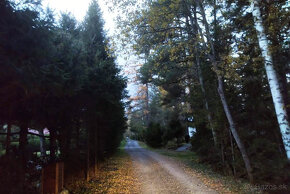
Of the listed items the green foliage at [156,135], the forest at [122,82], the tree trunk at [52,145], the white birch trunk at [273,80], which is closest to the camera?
the forest at [122,82]

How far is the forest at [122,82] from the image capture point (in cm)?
291

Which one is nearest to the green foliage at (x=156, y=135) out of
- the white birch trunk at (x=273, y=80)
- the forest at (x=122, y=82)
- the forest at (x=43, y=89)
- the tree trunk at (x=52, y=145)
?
the forest at (x=122, y=82)

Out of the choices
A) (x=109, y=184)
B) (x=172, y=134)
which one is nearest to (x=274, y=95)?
(x=109, y=184)

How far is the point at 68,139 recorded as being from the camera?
605cm

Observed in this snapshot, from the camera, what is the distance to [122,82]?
331 inches

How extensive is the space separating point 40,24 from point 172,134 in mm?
19582

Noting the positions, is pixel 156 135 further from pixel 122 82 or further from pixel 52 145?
pixel 52 145

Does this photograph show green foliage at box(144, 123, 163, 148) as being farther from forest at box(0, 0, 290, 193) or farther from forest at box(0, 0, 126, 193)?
forest at box(0, 0, 126, 193)

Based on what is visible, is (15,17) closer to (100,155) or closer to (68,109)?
(68,109)

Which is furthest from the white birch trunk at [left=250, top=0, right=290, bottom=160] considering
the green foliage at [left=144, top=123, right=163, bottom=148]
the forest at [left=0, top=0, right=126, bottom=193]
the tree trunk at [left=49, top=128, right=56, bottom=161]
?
the green foliage at [left=144, top=123, right=163, bottom=148]

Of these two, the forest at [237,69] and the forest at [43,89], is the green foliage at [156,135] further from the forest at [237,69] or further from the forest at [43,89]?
→ the forest at [43,89]

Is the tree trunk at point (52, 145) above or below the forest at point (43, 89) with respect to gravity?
below

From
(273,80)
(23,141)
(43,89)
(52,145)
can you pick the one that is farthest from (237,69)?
(23,141)

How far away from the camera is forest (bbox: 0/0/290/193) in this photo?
2908mm
